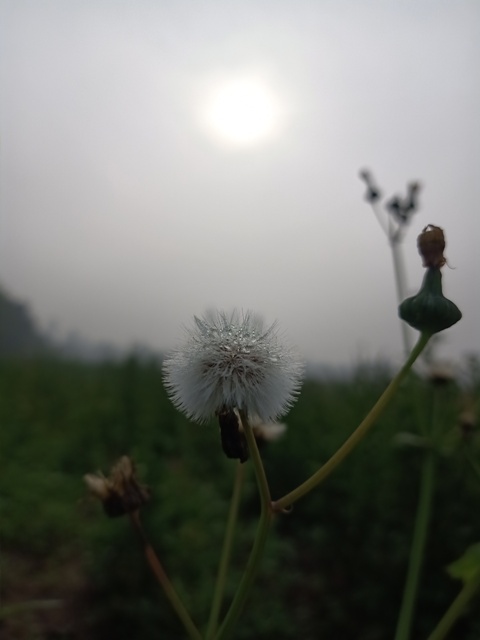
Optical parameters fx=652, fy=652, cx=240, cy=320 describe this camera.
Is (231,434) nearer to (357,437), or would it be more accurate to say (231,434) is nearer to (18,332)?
(357,437)

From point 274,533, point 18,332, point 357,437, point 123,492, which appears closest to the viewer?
point 357,437

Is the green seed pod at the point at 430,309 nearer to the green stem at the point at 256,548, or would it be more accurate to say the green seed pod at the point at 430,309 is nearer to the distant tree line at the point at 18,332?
the green stem at the point at 256,548

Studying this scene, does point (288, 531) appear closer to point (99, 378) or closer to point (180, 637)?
point (180, 637)

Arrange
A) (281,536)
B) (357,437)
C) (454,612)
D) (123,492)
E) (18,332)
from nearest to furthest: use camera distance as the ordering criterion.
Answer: (357,437), (454,612), (123,492), (281,536), (18,332)

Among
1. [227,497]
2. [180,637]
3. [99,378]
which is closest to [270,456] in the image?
[227,497]

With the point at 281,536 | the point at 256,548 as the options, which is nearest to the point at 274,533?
the point at 281,536

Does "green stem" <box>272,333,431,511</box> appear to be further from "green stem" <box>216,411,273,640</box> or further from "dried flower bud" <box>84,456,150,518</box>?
"dried flower bud" <box>84,456,150,518</box>
